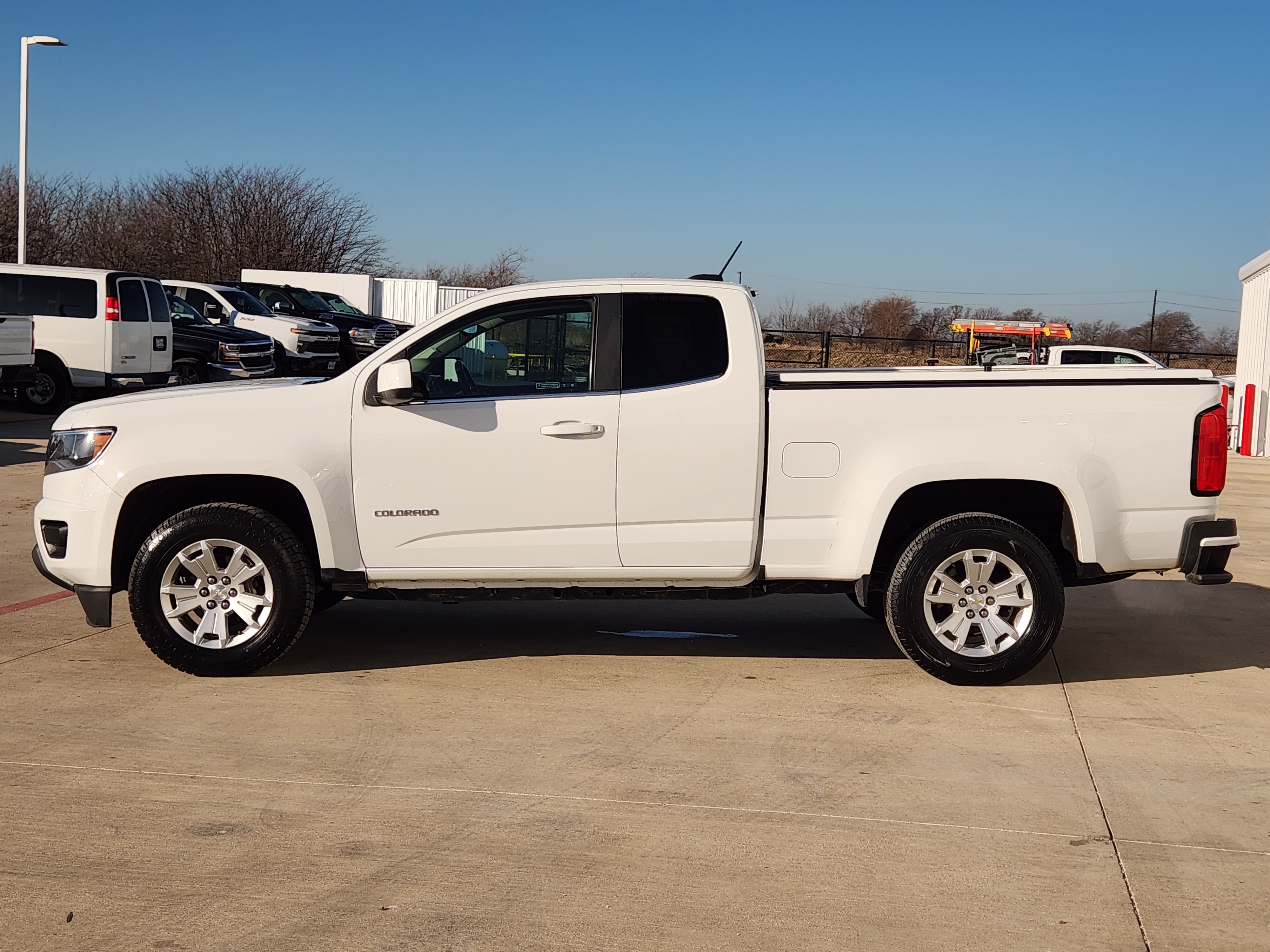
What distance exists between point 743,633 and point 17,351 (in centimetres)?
1295

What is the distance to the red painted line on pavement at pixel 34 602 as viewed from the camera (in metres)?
7.47

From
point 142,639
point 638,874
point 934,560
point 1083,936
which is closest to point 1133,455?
point 934,560

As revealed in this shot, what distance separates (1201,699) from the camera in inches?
237

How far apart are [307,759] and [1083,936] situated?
2.90 metres

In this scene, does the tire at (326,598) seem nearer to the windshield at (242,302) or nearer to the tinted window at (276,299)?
the windshield at (242,302)

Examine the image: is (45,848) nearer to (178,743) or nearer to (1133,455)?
(178,743)

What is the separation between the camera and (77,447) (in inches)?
239

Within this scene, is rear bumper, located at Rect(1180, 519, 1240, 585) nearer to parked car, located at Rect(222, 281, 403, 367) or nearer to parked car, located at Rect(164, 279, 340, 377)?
parked car, located at Rect(164, 279, 340, 377)

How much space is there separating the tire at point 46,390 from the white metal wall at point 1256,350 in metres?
18.3

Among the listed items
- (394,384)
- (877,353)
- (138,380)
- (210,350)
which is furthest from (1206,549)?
(877,353)

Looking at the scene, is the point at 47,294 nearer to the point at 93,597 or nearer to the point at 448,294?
the point at 93,597

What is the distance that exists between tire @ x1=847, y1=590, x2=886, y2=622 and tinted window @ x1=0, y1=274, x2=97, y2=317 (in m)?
14.2

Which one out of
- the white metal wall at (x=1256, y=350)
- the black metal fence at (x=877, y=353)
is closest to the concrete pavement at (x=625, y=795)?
the white metal wall at (x=1256, y=350)

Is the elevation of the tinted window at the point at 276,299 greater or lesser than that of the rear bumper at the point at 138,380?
greater
